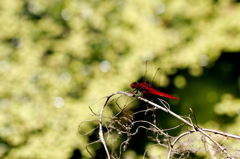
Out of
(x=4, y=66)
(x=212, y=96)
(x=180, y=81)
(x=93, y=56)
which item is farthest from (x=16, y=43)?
(x=212, y=96)

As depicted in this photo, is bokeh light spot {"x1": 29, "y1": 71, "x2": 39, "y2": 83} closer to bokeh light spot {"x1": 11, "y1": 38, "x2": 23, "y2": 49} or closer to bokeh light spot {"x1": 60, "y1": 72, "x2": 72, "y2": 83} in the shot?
bokeh light spot {"x1": 60, "y1": 72, "x2": 72, "y2": 83}

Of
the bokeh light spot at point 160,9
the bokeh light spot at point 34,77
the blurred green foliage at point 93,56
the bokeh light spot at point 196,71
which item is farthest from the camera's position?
the bokeh light spot at point 160,9

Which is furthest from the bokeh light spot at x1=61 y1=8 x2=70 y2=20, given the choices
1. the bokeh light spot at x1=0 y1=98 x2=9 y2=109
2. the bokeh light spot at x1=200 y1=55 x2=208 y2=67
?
the bokeh light spot at x1=200 y1=55 x2=208 y2=67

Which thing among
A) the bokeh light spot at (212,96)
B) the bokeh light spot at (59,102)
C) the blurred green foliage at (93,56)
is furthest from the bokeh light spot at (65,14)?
the bokeh light spot at (212,96)

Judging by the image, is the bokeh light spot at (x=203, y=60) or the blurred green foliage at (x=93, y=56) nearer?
the blurred green foliage at (x=93, y=56)

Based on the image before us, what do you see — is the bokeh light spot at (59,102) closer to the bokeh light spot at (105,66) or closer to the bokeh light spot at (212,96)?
the bokeh light spot at (105,66)

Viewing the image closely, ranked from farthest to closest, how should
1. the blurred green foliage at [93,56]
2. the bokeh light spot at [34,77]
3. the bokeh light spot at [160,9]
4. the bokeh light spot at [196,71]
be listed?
the bokeh light spot at [160,9], the bokeh light spot at [196,71], the bokeh light spot at [34,77], the blurred green foliage at [93,56]

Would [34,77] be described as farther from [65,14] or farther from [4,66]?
[65,14]
